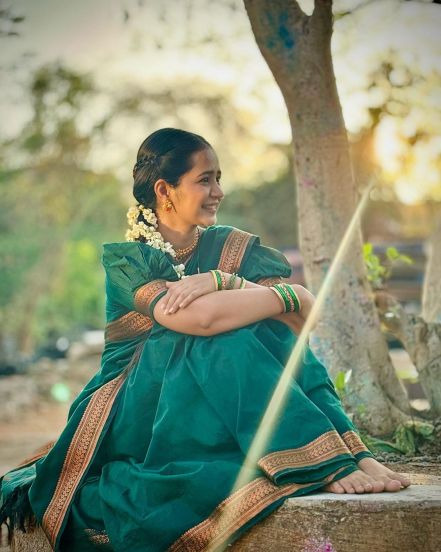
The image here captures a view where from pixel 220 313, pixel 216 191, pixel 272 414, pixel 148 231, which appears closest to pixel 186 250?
pixel 148 231

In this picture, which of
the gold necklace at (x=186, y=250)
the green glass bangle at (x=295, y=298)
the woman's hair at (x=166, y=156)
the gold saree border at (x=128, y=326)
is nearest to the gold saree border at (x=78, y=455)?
the gold saree border at (x=128, y=326)

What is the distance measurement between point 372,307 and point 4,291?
657 inches

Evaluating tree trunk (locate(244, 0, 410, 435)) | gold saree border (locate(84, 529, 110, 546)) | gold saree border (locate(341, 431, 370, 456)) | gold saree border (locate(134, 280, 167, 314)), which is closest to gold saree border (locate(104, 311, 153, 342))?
gold saree border (locate(134, 280, 167, 314))

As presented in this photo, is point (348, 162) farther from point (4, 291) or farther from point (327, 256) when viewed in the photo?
point (4, 291)

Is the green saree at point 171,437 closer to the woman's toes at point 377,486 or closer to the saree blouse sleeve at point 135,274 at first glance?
the saree blouse sleeve at point 135,274

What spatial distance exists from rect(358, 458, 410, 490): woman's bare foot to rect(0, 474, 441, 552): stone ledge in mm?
57

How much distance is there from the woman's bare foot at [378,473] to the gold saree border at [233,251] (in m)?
0.98

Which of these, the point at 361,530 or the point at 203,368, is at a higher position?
the point at 203,368

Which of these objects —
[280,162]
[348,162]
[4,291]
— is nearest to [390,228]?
[280,162]

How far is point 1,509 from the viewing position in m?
3.18

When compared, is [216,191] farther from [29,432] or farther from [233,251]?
[29,432]

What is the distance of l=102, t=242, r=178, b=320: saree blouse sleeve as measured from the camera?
306cm

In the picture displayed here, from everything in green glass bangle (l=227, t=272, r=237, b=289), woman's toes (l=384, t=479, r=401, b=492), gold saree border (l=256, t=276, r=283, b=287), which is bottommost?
woman's toes (l=384, t=479, r=401, b=492)

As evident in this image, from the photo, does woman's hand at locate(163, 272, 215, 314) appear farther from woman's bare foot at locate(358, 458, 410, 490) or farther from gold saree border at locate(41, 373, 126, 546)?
woman's bare foot at locate(358, 458, 410, 490)
